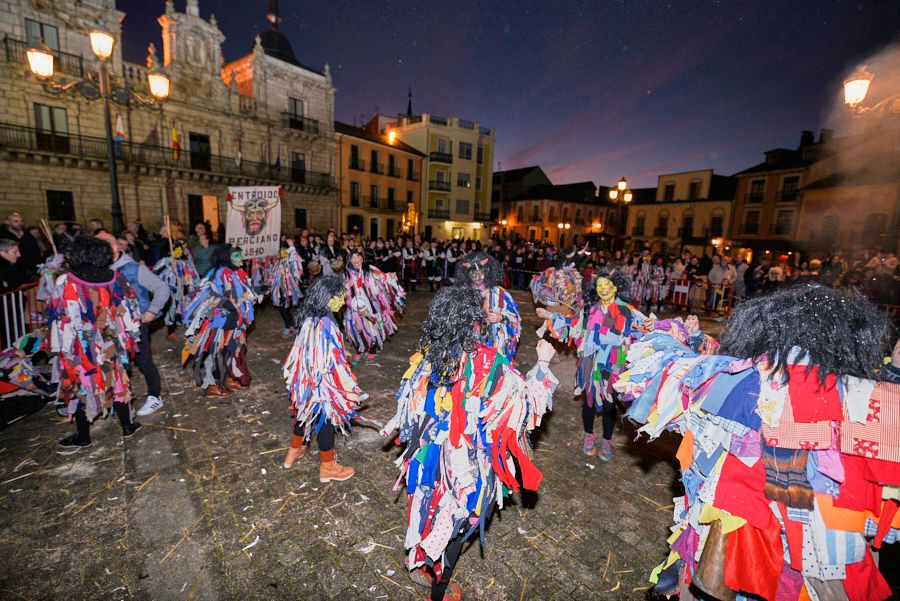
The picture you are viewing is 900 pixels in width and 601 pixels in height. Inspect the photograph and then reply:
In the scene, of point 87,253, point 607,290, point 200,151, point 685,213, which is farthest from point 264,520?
point 685,213

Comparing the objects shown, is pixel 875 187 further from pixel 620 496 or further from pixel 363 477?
pixel 363 477

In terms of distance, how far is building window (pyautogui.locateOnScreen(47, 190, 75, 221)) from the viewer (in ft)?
63.5

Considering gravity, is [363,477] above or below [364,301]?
below

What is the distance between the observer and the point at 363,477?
12.3ft

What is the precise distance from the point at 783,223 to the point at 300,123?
36.8 metres

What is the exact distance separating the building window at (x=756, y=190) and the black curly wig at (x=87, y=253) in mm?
41077

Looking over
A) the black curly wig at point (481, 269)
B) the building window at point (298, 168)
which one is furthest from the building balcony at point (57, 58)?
the black curly wig at point (481, 269)

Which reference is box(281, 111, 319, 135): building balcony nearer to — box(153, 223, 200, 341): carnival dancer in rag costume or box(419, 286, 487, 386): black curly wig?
box(153, 223, 200, 341): carnival dancer in rag costume

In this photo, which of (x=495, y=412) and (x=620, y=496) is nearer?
(x=495, y=412)

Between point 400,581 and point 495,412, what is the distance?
1.43 metres

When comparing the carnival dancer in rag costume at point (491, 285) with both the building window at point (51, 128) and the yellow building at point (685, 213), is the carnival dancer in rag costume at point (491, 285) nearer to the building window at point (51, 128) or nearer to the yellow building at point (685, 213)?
the building window at point (51, 128)

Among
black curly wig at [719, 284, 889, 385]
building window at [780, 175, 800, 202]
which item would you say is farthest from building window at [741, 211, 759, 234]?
black curly wig at [719, 284, 889, 385]

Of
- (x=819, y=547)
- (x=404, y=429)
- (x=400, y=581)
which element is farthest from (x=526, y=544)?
(x=819, y=547)

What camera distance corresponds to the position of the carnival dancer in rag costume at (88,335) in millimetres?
3824
